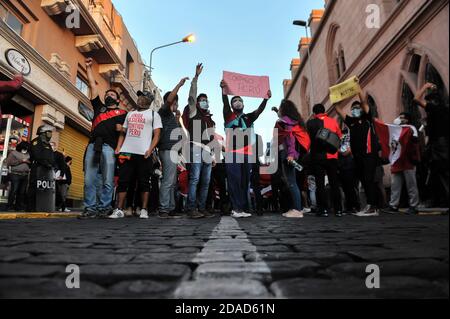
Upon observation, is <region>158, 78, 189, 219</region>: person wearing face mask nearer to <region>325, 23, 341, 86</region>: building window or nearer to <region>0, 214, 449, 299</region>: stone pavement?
<region>0, 214, 449, 299</region>: stone pavement

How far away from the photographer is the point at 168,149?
5.41m

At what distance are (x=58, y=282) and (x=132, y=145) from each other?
4.25 meters

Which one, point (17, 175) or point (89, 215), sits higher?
point (17, 175)

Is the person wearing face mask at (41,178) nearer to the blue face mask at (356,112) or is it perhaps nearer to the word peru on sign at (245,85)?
the word peru on sign at (245,85)

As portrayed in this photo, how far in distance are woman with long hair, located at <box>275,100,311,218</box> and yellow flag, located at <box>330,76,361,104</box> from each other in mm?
1245

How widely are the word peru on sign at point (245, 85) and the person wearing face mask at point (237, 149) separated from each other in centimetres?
12

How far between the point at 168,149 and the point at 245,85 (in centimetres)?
173

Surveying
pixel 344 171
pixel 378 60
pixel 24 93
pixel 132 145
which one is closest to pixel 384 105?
pixel 378 60

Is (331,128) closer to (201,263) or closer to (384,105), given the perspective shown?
(201,263)

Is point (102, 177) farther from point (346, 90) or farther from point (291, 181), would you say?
point (346, 90)

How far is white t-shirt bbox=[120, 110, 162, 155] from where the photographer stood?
5203 mm

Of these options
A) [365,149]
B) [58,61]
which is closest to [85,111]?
[58,61]

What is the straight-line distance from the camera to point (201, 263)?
1.43 meters

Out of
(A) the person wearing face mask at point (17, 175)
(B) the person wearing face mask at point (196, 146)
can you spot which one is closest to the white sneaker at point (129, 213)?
(B) the person wearing face mask at point (196, 146)
